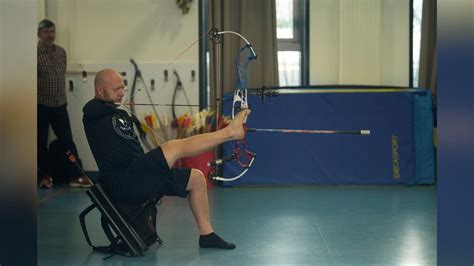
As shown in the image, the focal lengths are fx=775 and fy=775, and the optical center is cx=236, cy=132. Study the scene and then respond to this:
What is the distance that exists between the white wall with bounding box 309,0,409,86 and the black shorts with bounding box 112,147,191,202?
3.67 metres

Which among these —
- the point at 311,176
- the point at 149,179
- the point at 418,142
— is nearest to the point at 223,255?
the point at 149,179

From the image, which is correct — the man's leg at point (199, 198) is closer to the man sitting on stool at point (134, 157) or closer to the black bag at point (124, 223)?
the man sitting on stool at point (134, 157)

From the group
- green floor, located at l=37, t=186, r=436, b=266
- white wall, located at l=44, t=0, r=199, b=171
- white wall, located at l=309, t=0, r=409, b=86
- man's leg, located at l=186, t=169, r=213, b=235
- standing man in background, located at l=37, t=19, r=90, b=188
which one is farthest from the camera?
white wall, located at l=309, t=0, r=409, b=86

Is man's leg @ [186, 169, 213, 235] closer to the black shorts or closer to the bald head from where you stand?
the black shorts

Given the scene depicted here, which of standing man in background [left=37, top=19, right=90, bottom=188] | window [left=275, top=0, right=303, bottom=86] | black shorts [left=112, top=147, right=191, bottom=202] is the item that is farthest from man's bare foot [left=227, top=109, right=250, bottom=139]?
window [left=275, top=0, right=303, bottom=86]

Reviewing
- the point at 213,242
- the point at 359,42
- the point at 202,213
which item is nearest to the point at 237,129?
the point at 202,213

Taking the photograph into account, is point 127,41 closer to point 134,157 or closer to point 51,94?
point 51,94

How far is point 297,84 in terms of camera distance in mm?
7723

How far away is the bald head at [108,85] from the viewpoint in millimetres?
4391

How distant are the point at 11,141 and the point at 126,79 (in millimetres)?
4697

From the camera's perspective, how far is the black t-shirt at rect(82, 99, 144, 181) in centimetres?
435

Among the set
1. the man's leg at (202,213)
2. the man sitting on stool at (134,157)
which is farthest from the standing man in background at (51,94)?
the man's leg at (202,213)

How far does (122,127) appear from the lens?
4410mm

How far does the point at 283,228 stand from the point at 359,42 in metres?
3.03
